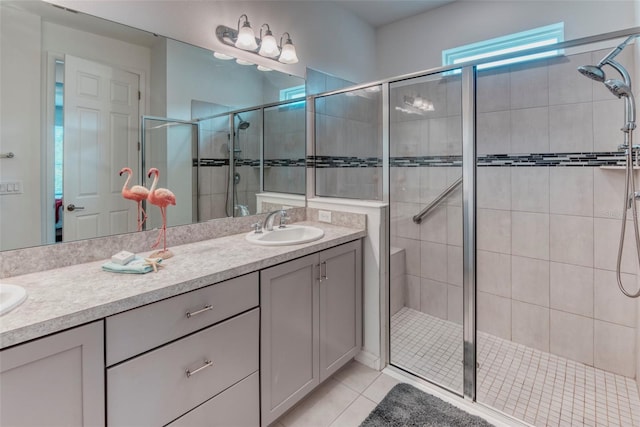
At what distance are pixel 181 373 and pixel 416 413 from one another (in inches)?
47.5

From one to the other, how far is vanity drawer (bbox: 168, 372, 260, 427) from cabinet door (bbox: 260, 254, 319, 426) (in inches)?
1.9

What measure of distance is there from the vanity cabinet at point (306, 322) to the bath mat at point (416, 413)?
1.06 ft

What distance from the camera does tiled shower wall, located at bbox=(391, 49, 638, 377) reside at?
1993 millimetres

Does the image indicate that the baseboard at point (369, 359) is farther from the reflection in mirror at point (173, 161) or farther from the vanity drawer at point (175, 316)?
the reflection in mirror at point (173, 161)

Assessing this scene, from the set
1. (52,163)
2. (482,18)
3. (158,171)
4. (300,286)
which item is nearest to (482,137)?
(482,18)

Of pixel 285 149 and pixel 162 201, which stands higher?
pixel 285 149

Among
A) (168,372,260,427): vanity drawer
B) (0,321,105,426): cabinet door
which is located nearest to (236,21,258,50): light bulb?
(0,321,105,426): cabinet door

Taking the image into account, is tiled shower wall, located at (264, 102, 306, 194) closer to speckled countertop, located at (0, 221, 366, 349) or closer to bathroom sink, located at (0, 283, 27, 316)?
speckled countertop, located at (0, 221, 366, 349)

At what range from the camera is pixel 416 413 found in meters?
1.65

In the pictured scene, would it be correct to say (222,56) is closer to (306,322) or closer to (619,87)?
(306,322)

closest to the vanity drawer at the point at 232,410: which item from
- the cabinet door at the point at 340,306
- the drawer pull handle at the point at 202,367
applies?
the drawer pull handle at the point at 202,367

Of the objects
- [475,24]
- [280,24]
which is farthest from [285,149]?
[475,24]

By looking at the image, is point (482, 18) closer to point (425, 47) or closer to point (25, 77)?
point (425, 47)

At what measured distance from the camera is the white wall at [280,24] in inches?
60.1
